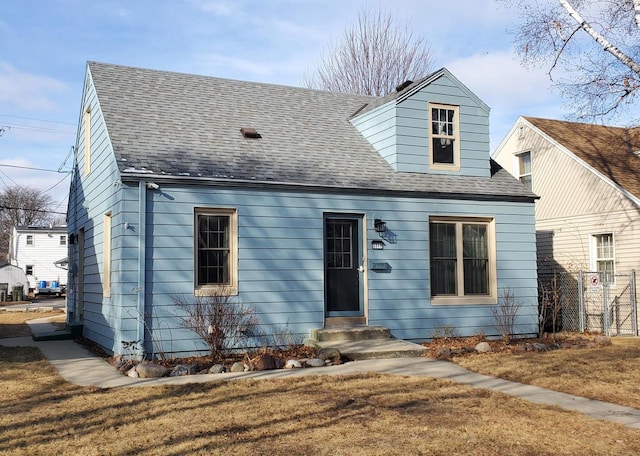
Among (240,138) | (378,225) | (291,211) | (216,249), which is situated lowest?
(216,249)

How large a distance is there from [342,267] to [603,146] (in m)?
10.9

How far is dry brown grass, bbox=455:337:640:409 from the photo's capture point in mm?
7949

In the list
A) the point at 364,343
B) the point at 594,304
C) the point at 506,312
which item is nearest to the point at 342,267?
the point at 364,343

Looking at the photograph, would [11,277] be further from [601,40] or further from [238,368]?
[601,40]

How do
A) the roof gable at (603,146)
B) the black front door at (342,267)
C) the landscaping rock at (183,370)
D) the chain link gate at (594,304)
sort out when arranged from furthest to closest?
the roof gable at (603,146)
the chain link gate at (594,304)
the black front door at (342,267)
the landscaping rock at (183,370)

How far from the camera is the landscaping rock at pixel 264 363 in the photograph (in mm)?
9594

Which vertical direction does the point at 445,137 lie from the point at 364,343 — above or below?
above

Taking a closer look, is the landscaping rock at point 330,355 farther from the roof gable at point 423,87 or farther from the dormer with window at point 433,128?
the roof gable at point 423,87

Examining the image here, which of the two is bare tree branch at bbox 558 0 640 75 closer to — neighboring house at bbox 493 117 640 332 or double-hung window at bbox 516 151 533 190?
neighboring house at bbox 493 117 640 332

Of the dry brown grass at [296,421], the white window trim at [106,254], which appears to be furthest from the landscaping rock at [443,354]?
the white window trim at [106,254]

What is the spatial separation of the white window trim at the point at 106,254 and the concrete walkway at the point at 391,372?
1226 millimetres

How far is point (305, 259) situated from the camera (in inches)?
459

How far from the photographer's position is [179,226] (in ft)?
35.3

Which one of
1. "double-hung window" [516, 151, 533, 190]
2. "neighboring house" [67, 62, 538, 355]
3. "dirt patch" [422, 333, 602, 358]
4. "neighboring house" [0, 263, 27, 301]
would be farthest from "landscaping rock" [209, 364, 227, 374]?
"neighboring house" [0, 263, 27, 301]
